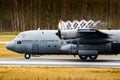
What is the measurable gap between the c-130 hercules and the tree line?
8026 cm

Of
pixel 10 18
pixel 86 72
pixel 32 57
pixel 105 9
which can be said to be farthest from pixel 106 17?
pixel 86 72

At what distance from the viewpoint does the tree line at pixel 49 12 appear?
122438 millimetres

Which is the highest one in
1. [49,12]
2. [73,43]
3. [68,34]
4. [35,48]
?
[49,12]

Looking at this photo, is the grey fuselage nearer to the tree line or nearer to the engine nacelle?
the engine nacelle

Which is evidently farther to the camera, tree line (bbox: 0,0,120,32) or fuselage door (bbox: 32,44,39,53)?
tree line (bbox: 0,0,120,32)

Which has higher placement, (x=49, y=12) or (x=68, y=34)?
(x=49, y=12)

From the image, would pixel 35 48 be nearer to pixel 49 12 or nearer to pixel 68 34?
pixel 68 34

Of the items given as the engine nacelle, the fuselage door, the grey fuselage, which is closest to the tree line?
the grey fuselage

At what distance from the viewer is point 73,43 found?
1425 inches

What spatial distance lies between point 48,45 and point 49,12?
9342 cm

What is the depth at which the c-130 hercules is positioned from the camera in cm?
3569

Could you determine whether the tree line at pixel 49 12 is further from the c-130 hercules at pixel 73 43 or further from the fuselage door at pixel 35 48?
the fuselage door at pixel 35 48

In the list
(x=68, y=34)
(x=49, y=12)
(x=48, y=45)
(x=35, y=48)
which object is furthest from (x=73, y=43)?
(x=49, y=12)

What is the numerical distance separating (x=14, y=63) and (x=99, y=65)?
6600 millimetres
